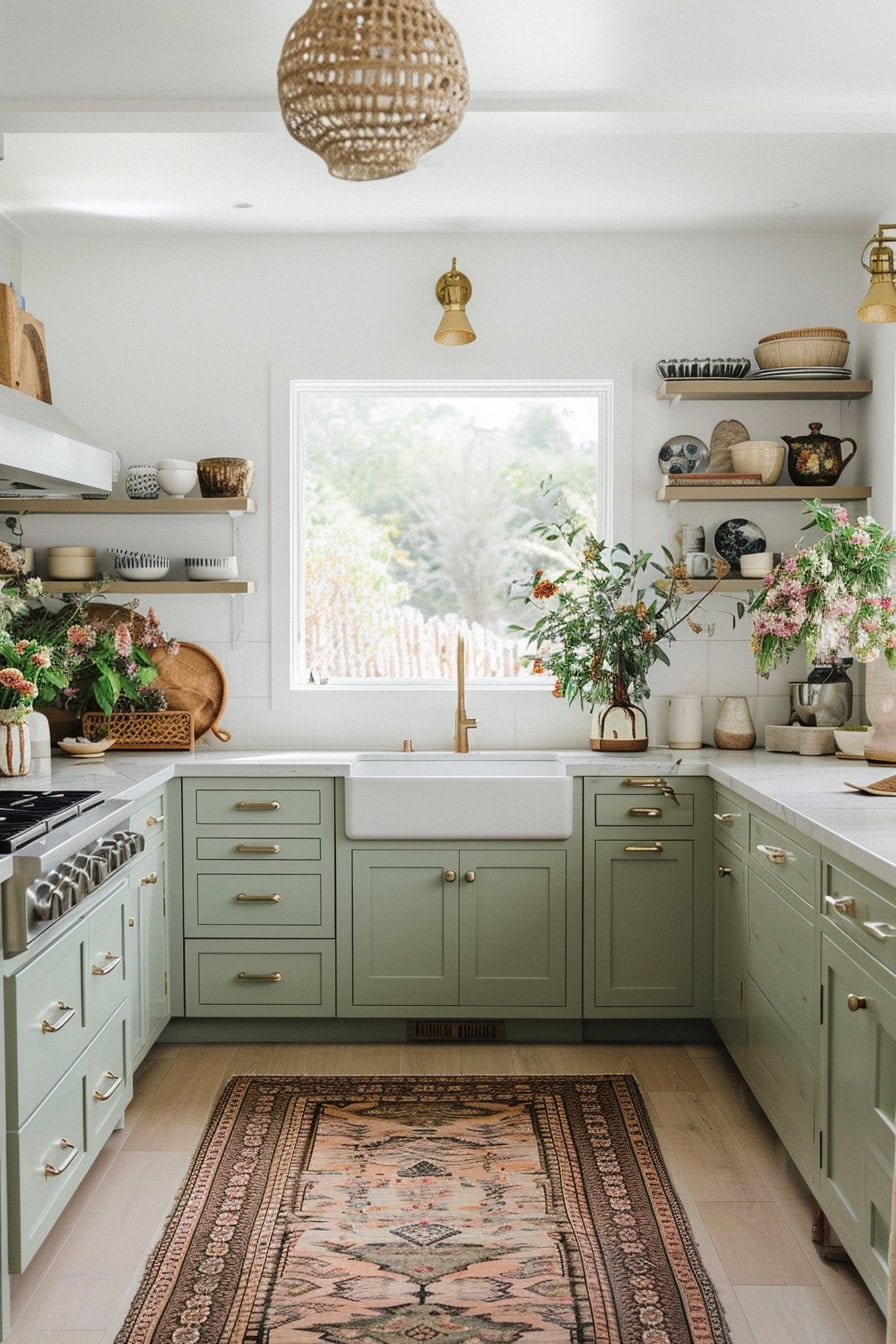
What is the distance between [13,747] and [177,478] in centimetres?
116

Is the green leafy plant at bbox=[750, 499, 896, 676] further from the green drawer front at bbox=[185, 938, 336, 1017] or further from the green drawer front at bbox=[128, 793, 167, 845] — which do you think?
the green drawer front at bbox=[128, 793, 167, 845]

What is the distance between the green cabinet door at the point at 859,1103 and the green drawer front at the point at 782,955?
0.12 meters

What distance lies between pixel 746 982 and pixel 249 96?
2.77m

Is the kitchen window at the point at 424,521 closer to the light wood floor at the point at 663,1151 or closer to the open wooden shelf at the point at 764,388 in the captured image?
the open wooden shelf at the point at 764,388

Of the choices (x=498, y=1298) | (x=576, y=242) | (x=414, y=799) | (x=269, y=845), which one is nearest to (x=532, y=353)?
(x=576, y=242)

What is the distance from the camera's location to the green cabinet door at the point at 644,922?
3.85 meters

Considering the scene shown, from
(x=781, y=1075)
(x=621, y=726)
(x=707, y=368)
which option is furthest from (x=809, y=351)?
(x=781, y=1075)

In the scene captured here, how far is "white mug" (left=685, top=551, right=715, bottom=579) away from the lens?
4.20 m

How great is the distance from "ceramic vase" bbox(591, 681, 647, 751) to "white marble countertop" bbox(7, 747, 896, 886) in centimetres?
6

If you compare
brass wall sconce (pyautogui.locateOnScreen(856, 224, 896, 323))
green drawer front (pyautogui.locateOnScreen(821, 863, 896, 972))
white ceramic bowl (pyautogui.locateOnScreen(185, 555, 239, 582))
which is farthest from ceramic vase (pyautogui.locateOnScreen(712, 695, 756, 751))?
white ceramic bowl (pyautogui.locateOnScreen(185, 555, 239, 582))

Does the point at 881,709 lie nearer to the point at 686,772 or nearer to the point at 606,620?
the point at 686,772

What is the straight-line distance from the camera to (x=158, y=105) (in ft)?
10.8

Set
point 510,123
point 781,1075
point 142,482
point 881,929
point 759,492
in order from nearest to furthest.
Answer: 1. point 881,929
2. point 781,1075
3. point 510,123
4. point 759,492
5. point 142,482

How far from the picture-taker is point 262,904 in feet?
12.7
